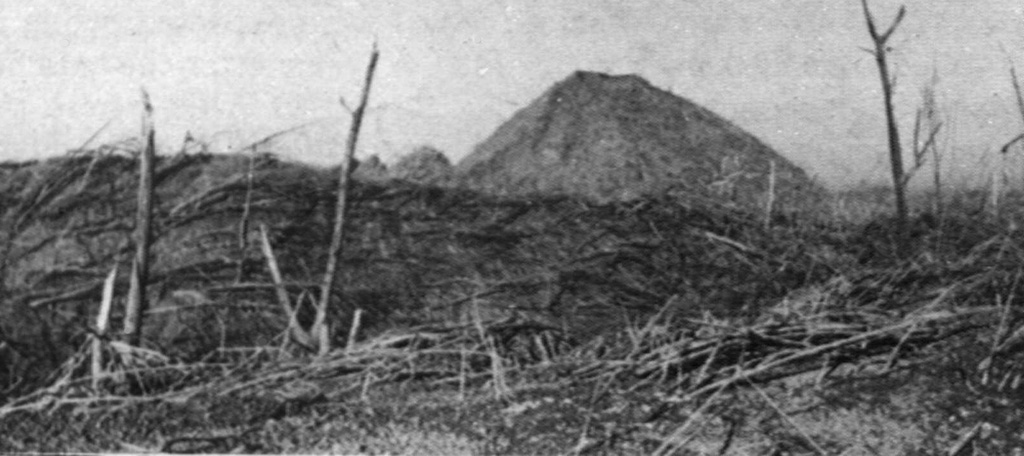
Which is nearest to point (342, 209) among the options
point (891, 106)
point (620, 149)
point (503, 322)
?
point (503, 322)

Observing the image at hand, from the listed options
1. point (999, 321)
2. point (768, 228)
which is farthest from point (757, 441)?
point (768, 228)

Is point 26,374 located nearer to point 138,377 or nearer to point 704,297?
point 138,377

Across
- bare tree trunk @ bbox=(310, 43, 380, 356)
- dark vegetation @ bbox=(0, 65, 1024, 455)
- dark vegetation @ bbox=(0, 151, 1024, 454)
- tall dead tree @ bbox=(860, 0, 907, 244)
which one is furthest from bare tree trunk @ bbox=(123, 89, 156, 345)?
tall dead tree @ bbox=(860, 0, 907, 244)

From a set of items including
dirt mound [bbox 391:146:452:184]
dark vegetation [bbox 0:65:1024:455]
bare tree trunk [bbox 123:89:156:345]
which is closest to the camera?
dark vegetation [bbox 0:65:1024:455]

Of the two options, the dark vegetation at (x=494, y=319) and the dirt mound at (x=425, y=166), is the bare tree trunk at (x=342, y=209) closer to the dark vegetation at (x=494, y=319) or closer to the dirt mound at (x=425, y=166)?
the dark vegetation at (x=494, y=319)

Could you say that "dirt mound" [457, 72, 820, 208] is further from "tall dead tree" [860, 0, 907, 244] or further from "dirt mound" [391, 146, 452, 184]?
"tall dead tree" [860, 0, 907, 244]

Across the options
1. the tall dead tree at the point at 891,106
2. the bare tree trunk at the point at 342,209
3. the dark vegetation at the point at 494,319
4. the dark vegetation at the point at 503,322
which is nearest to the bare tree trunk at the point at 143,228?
the dark vegetation at the point at 494,319

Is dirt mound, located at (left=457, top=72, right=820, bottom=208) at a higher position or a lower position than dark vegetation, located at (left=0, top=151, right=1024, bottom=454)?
higher

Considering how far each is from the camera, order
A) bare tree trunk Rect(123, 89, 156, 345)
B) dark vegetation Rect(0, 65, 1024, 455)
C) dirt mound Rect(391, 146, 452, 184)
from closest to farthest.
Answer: dark vegetation Rect(0, 65, 1024, 455)
bare tree trunk Rect(123, 89, 156, 345)
dirt mound Rect(391, 146, 452, 184)
